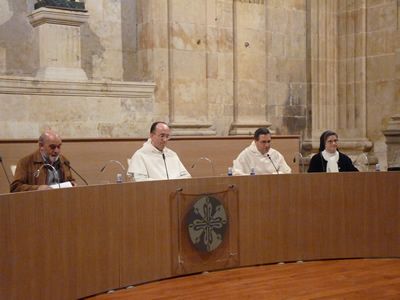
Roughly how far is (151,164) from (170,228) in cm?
123

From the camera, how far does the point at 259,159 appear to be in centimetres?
690

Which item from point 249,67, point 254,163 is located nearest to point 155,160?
point 254,163

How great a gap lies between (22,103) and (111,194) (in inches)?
123

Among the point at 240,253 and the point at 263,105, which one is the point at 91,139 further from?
the point at 263,105

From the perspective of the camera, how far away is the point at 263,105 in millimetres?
10453

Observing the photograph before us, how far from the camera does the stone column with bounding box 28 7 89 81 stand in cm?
761

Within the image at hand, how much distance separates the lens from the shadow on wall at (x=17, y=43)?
8.40 metres

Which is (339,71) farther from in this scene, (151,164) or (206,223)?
(206,223)

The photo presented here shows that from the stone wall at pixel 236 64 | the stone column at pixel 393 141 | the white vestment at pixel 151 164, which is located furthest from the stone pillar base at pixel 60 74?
the stone column at pixel 393 141

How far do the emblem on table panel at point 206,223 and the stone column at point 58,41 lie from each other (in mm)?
3173

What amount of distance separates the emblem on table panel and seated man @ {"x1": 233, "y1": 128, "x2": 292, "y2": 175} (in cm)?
141

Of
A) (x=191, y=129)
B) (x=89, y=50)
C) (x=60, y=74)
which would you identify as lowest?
(x=191, y=129)

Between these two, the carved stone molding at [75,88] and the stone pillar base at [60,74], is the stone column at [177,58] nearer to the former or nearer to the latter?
the carved stone molding at [75,88]

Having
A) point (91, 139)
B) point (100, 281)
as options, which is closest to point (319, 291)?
point (100, 281)
